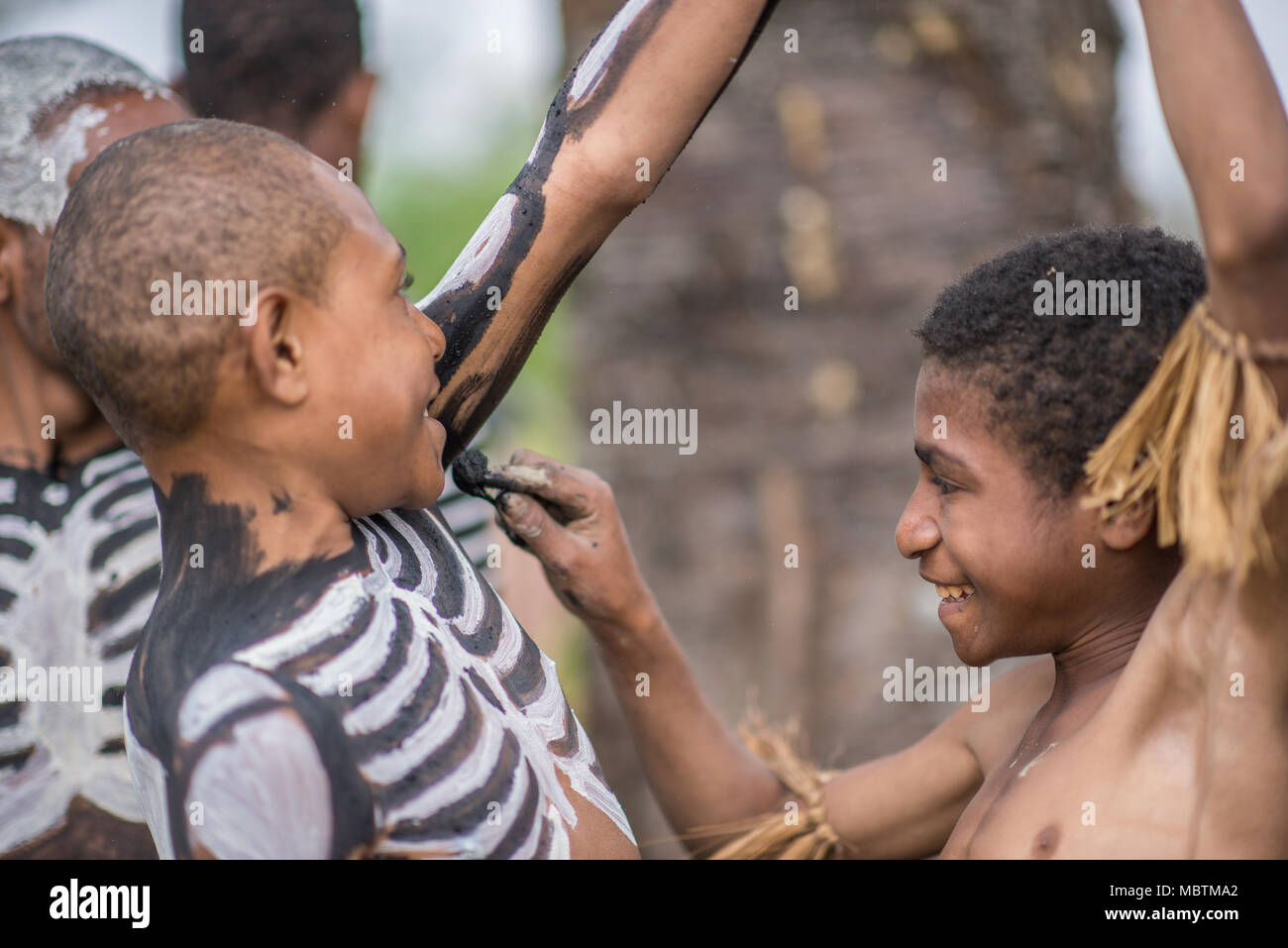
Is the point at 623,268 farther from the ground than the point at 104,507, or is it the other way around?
the point at 623,268

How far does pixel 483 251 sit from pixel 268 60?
1536mm

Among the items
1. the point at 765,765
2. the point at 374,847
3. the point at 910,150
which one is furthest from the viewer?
the point at 910,150

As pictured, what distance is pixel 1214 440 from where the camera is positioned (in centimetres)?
133

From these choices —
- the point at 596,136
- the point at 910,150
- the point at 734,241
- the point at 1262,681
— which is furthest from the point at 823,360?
the point at 1262,681

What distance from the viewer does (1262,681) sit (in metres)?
1.39

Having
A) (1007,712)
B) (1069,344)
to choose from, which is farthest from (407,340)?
(1007,712)

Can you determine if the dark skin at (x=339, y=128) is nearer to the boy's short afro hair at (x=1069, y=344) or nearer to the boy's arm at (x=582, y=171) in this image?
the boy's arm at (x=582, y=171)

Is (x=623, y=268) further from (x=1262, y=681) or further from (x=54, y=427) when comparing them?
(x=1262, y=681)

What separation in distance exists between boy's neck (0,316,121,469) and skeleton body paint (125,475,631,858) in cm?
74

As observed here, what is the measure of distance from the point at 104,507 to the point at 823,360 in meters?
3.20

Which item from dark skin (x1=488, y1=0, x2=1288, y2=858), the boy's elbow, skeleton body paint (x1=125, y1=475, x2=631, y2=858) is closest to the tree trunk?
dark skin (x1=488, y1=0, x2=1288, y2=858)

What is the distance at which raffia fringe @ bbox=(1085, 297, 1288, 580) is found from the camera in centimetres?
127

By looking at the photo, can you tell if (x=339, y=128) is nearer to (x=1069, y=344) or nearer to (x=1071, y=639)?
(x=1069, y=344)

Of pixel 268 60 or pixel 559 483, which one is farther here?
pixel 268 60
